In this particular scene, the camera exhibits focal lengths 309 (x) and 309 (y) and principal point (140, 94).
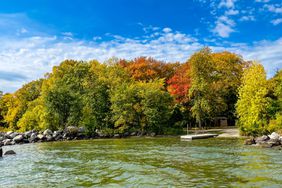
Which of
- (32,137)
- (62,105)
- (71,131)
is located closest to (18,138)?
(32,137)

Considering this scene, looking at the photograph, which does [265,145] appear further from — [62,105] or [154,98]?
[62,105]

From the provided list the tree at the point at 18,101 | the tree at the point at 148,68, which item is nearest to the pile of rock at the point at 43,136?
the tree at the point at 18,101

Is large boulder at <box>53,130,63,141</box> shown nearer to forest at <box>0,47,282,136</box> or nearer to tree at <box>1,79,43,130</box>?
forest at <box>0,47,282,136</box>

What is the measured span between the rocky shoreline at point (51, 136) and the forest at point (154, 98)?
1.18 meters

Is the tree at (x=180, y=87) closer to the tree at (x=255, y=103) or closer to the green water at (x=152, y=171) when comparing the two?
the tree at (x=255, y=103)

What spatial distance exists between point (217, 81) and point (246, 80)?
1558cm

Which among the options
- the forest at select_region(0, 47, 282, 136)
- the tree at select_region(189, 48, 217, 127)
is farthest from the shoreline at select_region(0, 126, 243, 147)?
the tree at select_region(189, 48, 217, 127)

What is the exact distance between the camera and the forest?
111 ft

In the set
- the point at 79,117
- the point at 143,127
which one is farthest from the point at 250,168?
the point at 79,117

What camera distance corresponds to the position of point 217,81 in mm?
50188

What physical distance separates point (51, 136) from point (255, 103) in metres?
23.8

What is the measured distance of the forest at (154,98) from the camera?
33.8 m

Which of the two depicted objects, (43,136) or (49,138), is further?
(43,136)

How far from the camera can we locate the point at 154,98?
41.7 m
